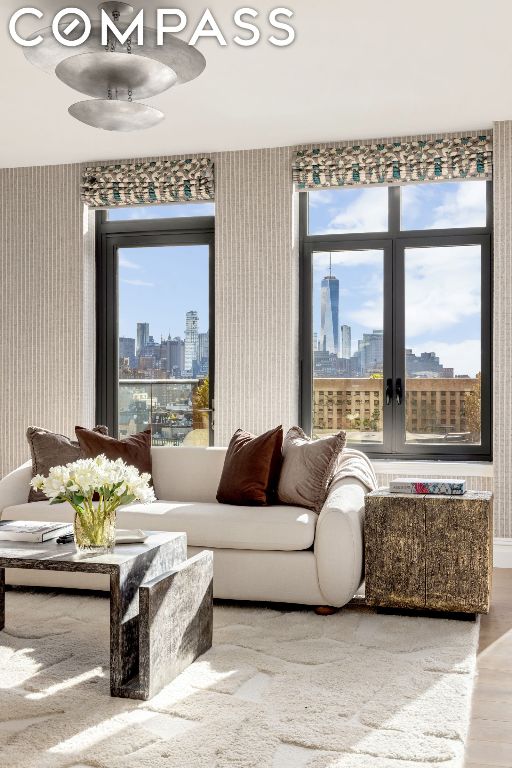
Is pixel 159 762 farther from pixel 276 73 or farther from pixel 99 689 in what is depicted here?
pixel 276 73

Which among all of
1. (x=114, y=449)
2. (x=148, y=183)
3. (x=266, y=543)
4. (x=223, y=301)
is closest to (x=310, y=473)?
(x=266, y=543)

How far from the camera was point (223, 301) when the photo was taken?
5.74 meters

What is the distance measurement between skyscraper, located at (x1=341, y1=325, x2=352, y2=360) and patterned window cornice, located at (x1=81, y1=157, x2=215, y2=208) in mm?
1382

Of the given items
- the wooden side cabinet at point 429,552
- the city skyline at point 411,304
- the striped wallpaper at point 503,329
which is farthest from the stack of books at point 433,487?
the city skyline at point 411,304

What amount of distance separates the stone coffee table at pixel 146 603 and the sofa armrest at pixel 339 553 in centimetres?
71

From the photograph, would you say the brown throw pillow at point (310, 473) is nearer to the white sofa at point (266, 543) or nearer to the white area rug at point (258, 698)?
the white sofa at point (266, 543)

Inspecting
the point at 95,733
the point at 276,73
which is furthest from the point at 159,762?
the point at 276,73

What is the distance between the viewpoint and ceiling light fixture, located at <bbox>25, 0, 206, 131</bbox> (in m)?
3.38

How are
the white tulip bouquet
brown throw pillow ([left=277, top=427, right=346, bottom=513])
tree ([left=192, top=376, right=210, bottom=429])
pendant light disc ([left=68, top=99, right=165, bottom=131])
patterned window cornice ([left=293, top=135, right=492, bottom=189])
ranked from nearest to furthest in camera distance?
the white tulip bouquet → pendant light disc ([left=68, top=99, right=165, bottom=131]) → brown throw pillow ([left=277, top=427, right=346, bottom=513]) → patterned window cornice ([left=293, top=135, right=492, bottom=189]) → tree ([left=192, top=376, right=210, bottom=429])

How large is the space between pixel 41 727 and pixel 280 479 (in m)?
2.04

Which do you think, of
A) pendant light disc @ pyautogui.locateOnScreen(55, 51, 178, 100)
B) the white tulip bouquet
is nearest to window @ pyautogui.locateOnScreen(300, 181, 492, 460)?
pendant light disc @ pyautogui.locateOnScreen(55, 51, 178, 100)

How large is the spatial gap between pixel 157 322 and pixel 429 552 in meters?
3.20

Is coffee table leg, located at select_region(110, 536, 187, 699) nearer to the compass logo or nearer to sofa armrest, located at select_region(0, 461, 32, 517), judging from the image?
sofa armrest, located at select_region(0, 461, 32, 517)

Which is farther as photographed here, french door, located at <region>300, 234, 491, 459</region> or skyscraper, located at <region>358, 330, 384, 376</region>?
skyscraper, located at <region>358, 330, 384, 376</region>
